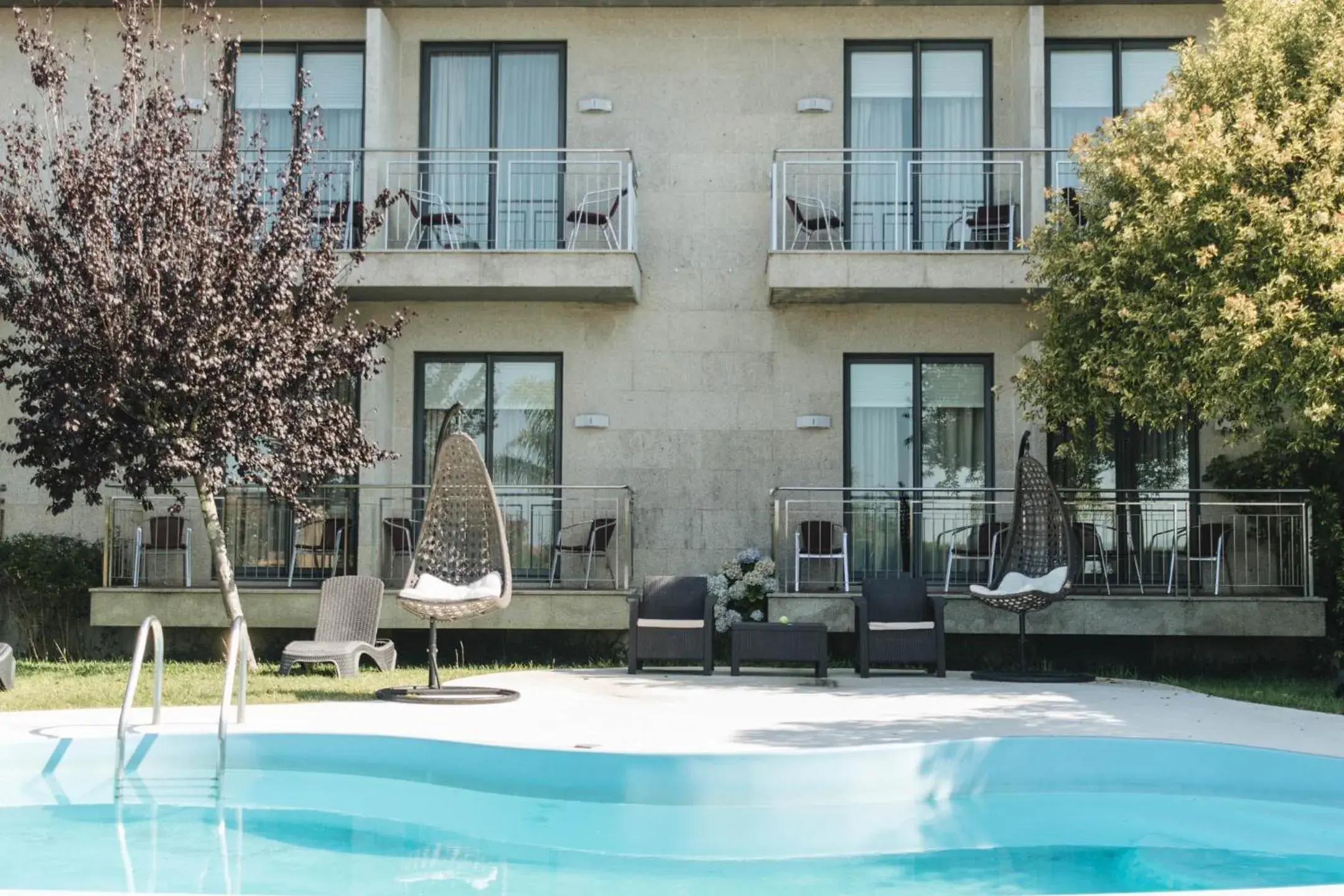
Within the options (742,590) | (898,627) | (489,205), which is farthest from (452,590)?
(489,205)

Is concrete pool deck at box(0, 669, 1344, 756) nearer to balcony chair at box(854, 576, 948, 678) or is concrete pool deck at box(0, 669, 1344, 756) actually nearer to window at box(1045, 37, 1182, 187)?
balcony chair at box(854, 576, 948, 678)

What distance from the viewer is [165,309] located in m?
11.2

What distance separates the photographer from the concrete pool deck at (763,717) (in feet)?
25.8

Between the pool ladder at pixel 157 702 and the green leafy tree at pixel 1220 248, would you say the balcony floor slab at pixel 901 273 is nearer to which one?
the green leafy tree at pixel 1220 248

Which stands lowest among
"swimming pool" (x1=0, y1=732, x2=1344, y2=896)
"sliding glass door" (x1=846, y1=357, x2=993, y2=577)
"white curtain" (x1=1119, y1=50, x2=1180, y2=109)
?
"swimming pool" (x1=0, y1=732, x2=1344, y2=896)

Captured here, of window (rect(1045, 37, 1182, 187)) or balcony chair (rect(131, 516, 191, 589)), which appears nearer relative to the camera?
balcony chair (rect(131, 516, 191, 589))

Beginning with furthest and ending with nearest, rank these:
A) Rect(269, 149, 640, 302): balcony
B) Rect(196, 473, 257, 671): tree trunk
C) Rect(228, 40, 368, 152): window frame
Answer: Rect(228, 40, 368, 152): window frame, Rect(269, 149, 640, 302): balcony, Rect(196, 473, 257, 671): tree trunk

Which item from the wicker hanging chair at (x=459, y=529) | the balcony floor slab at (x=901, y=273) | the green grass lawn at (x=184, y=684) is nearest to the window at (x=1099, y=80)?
the balcony floor slab at (x=901, y=273)

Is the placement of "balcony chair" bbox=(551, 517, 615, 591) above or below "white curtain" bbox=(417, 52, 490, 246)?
below

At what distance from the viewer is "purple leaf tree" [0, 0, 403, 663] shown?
11.2 meters

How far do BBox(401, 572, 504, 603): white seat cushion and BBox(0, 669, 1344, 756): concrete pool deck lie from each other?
0.83 meters

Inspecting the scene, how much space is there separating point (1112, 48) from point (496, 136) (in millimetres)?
7003

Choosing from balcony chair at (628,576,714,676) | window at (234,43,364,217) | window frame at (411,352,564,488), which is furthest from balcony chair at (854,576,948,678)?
window at (234,43,364,217)

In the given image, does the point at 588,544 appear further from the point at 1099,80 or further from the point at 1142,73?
the point at 1142,73
